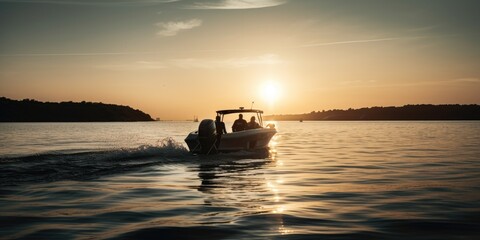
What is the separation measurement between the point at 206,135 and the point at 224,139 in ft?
5.47

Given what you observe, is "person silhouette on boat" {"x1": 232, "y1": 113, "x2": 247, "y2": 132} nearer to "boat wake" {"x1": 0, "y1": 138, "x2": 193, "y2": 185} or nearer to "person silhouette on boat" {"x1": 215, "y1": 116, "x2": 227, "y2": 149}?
"person silhouette on boat" {"x1": 215, "y1": 116, "x2": 227, "y2": 149}

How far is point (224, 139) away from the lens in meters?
26.9

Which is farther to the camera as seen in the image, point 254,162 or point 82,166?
point 254,162

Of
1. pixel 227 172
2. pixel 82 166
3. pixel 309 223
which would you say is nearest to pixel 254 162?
pixel 227 172

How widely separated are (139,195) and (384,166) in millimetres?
13158

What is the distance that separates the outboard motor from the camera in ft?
83.8

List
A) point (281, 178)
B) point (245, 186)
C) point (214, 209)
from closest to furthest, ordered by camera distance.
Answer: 1. point (214, 209)
2. point (245, 186)
3. point (281, 178)

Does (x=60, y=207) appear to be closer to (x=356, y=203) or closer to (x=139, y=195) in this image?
(x=139, y=195)

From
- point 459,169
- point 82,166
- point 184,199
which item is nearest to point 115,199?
point 184,199


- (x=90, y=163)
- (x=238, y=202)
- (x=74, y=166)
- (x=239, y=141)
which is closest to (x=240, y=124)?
(x=239, y=141)

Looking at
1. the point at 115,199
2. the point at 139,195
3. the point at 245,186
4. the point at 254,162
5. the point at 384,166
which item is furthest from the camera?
the point at 254,162

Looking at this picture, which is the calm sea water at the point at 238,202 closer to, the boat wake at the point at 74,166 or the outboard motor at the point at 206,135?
the boat wake at the point at 74,166

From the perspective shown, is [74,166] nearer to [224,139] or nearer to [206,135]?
[206,135]

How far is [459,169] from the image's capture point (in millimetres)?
19266
